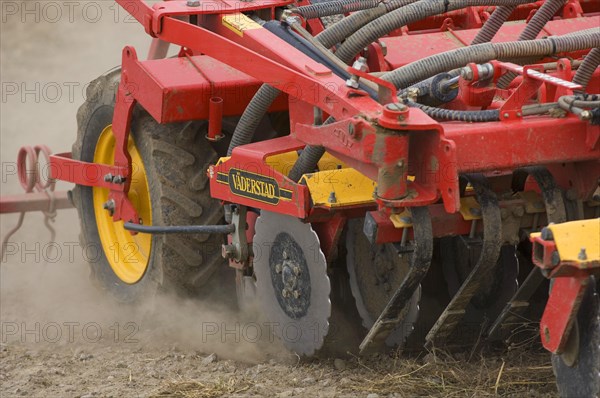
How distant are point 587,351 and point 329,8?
195 centimetres

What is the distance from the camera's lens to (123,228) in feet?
20.6

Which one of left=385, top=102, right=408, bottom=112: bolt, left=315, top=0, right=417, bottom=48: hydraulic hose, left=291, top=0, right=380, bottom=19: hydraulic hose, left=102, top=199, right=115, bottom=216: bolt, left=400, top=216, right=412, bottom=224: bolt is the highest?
left=291, top=0, right=380, bottom=19: hydraulic hose

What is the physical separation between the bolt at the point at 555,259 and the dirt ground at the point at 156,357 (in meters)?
0.95

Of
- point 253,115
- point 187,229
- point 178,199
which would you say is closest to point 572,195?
point 253,115

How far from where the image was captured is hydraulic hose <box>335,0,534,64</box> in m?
4.92

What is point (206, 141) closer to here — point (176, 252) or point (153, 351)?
point (176, 252)

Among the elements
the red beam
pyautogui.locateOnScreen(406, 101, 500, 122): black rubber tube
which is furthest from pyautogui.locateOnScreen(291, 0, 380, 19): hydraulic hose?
the red beam

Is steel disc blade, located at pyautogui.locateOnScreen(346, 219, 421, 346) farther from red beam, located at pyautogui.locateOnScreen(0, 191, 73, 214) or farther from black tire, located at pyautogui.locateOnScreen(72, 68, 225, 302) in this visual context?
red beam, located at pyautogui.locateOnScreen(0, 191, 73, 214)

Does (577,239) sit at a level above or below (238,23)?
below

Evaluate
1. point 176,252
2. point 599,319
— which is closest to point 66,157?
point 176,252

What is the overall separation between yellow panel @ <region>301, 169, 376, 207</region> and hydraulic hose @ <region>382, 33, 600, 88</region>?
1.21 ft

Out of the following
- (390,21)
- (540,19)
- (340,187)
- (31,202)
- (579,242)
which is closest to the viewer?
(579,242)

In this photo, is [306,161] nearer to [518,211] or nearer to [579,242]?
[518,211]

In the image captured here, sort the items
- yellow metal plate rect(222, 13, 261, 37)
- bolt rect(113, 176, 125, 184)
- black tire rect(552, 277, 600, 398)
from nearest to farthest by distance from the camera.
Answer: black tire rect(552, 277, 600, 398), yellow metal plate rect(222, 13, 261, 37), bolt rect(113, 176, 125, 184)
